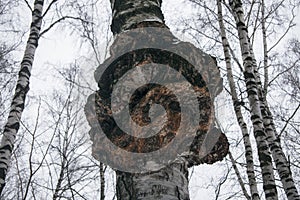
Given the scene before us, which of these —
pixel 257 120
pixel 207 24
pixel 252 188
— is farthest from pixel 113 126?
pixel 207 24

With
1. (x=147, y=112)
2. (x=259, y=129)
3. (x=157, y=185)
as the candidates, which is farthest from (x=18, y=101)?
(x=157, y=185)

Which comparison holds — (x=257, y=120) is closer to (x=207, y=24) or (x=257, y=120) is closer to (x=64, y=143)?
(x=207, y=24)

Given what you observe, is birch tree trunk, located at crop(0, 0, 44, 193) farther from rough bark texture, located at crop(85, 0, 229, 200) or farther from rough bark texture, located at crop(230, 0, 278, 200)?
rough bark texture, located at crop(230, 0, 278, 200)

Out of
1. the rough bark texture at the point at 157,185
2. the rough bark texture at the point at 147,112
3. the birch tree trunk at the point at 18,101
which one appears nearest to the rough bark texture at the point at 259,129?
the rough bark texture at the point at 147,112

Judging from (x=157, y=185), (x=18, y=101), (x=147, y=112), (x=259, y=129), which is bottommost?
(x=157, y=185)

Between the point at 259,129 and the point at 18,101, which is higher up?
the point at 18,101

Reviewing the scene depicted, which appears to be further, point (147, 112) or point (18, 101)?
point (18, 101)

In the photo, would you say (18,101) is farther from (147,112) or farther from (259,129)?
(147,112)

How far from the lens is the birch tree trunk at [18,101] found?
3.76 meters

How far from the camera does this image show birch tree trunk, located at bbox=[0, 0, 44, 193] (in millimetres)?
3763

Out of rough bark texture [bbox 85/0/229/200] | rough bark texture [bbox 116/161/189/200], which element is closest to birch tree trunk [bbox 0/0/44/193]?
rough bark texture [bbox 85/0/229/200]

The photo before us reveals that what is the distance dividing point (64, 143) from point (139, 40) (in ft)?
24.2

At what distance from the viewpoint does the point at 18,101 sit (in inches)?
163

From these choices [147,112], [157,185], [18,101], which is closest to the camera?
[157,185]
